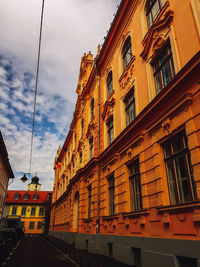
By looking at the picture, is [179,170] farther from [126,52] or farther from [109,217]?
[126,52]

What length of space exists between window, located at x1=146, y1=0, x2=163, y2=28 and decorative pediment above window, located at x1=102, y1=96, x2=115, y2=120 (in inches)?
207

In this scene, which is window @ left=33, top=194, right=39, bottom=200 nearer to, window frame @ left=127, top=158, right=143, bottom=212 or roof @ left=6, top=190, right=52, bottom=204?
roof @ left=6, top=190, right=52, bottom=204

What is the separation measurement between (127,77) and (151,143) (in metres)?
5.46

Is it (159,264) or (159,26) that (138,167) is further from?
(159,26)

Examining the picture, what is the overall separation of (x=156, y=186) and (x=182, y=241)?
2.22 m

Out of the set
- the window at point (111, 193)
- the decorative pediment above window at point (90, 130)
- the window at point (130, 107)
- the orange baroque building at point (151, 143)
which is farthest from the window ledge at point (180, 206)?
the decorative pediment above window at point (90, 130)

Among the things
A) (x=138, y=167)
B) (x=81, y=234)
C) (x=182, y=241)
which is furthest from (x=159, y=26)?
(x=81, y=234)

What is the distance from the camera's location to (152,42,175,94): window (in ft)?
29.4

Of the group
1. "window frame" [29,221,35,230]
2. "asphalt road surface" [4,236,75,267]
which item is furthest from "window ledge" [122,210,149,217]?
"window frame" [29,221,35,230]

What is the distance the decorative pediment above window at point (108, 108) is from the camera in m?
14.8

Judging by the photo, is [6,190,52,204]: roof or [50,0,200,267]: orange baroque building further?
[6,190,52,204]: roof

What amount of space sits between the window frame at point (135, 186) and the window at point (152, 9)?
7458 mm

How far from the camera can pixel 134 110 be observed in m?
11.9

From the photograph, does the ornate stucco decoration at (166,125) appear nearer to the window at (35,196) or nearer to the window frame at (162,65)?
the window frame at (162,65)
